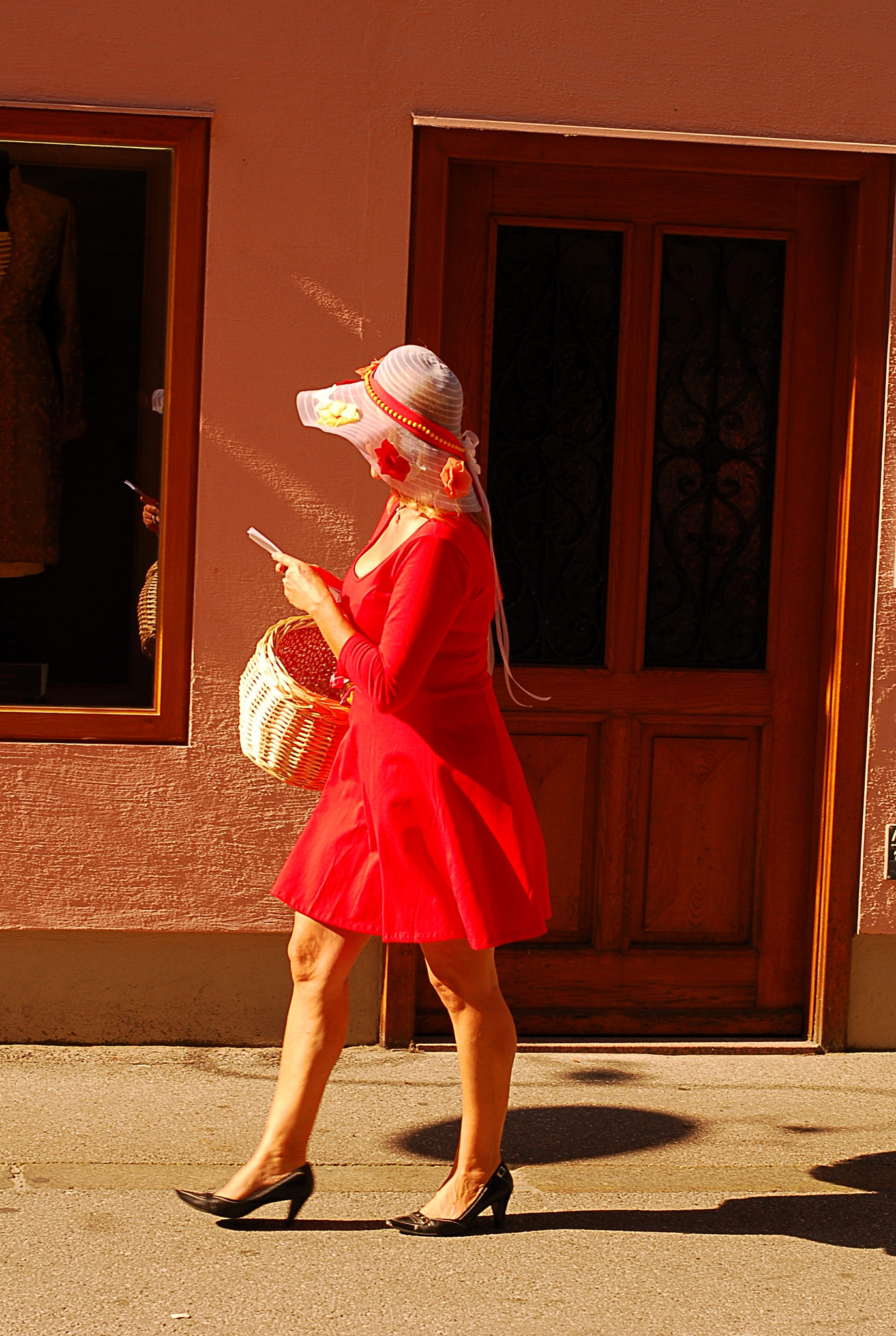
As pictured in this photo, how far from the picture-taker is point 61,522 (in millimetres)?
5316

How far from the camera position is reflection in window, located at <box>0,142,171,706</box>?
518cm

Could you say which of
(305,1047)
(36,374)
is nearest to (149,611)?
(36,374)

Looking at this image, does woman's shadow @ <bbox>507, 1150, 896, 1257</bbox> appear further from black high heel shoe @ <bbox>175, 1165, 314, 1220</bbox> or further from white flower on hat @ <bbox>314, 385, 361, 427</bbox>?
white flower on hat @ <bbox>314, 385, 361, 427</bbox>

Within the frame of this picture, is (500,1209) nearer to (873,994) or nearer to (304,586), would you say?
(304,586)

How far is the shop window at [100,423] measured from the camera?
507cm

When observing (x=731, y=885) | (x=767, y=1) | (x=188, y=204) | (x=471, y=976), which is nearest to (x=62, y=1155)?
(x=471, y=976)

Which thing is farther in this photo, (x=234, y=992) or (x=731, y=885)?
(x=731, y=885)

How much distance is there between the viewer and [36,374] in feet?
17.3

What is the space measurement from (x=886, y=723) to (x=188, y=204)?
116 inches

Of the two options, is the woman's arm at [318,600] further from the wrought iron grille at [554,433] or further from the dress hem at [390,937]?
the wrought iron grille at [554,433]

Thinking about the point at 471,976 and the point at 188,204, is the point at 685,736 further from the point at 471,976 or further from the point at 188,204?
the point at 188,204

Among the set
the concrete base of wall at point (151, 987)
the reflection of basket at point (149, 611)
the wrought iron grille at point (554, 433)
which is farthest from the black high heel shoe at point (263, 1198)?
the wrought iron grille at point (554, 433)

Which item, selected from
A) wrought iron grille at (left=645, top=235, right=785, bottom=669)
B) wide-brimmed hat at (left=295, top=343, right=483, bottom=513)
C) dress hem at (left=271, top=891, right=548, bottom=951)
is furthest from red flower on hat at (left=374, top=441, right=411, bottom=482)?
wrought iron grille at (left=645, top=235, right=785, bottom=669)

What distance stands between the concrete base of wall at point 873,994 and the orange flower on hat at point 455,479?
270cm
